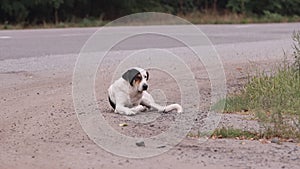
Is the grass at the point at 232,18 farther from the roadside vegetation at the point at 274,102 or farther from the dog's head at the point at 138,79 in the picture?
the dog's head at the point at 138,79

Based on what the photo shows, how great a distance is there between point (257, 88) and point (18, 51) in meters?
Answer: 7.25

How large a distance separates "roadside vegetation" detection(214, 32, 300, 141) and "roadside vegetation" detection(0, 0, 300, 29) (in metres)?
15.7

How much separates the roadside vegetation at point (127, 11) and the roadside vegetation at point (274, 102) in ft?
51.5

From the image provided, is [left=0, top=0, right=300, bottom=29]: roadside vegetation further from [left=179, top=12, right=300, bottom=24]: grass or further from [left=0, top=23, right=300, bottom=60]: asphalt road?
[left=0, top=23, right=300, bottom=60]: asphalt road

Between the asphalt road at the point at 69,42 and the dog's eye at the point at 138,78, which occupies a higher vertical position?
the dog's eye at the point at 138,78

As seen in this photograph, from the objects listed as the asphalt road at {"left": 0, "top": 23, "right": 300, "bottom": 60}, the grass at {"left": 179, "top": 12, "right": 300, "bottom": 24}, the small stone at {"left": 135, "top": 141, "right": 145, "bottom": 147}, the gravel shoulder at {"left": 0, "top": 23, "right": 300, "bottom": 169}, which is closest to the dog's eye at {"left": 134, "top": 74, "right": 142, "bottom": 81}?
the gravel shoulder at {"left": 0, "top": 23, "right": 300, "bottom": 169}

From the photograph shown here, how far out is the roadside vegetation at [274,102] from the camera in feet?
21.8

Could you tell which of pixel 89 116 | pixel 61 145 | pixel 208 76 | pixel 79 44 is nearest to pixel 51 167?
pixel 61 145

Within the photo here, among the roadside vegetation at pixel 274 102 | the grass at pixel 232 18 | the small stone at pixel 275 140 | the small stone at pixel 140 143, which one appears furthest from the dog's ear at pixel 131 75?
the grass at pixel 232 18

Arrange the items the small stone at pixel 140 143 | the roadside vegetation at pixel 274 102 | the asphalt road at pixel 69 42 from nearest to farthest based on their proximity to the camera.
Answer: the small stone at pixel 140 143
the roadside vegetation at pixel 274 102
the asphalt road at pixel 69 42

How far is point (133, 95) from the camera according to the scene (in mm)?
7652

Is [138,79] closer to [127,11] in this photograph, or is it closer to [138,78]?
[138,78]

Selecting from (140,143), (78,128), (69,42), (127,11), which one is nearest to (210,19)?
(127,11)

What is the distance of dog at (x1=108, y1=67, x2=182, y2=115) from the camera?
7457 millimetres
